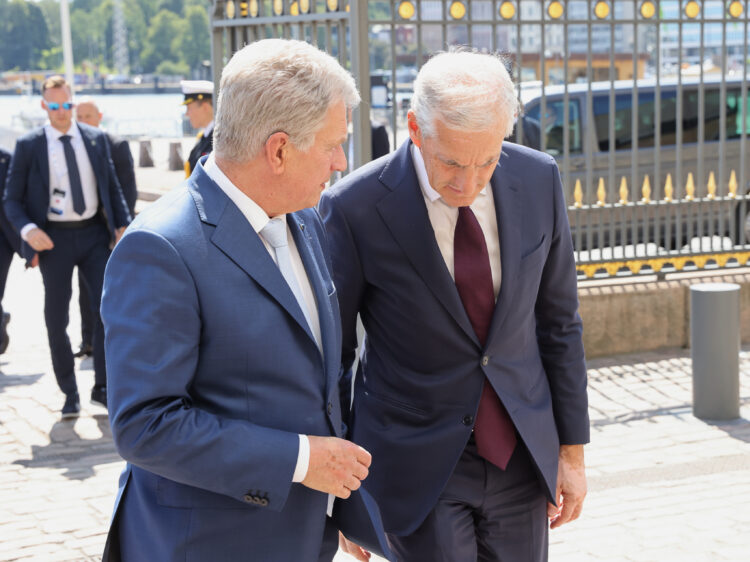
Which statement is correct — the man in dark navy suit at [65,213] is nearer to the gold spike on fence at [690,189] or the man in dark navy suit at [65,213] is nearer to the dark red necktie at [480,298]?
the gold spike on fence at [690,189]

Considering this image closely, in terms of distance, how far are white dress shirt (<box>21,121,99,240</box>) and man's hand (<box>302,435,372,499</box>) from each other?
503 cm

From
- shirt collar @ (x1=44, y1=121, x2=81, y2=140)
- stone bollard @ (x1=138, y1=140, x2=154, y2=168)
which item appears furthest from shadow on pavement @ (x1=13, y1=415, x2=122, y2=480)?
stone bollard @ (x1=138, y1=140, x2=154, y2=168)

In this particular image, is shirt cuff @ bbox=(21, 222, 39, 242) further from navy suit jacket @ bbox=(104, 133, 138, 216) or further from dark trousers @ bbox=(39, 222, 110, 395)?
navy suit jacket @ bbox=(104, 133, 138, 216)

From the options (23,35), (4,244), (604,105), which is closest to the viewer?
(4,244)

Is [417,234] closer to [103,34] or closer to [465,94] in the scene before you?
[465,94]

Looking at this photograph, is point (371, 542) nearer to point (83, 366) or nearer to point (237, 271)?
point (237, 271)

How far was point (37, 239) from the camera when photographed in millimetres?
6723

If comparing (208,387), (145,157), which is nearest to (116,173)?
(208,387)

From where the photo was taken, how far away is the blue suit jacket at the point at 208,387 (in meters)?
2.03

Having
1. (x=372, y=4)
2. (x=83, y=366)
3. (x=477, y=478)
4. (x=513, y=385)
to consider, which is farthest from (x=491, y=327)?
(x=83, y=366)

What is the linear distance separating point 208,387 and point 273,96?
1.81 feet

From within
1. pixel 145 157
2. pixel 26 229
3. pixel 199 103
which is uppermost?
pixel 199 103

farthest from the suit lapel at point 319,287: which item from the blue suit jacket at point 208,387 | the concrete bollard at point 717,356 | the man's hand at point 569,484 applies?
the concrete bollard at point 717,356

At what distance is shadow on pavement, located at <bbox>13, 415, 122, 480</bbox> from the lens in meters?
5.95
